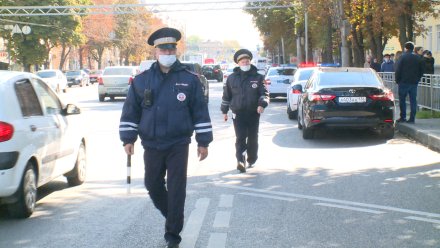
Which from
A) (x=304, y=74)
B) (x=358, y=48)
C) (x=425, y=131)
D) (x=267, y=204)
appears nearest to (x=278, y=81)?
(x=304, y=74)

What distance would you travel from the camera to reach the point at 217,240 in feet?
20.3

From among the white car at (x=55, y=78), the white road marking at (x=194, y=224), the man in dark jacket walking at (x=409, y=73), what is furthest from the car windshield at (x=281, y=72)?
the white road marking at (x=194, y=224)

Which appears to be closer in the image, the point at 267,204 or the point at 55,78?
the point at 267,204

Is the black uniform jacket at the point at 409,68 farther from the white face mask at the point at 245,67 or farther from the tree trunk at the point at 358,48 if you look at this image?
the tree trunk at the point at 358,48

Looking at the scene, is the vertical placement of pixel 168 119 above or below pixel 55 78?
below

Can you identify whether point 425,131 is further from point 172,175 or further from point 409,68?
point 172,175

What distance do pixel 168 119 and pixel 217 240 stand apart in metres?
1.25

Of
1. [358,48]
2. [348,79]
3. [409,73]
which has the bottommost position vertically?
[348,79]

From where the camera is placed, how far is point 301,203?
7.88m

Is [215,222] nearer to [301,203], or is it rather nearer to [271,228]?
[271,228]

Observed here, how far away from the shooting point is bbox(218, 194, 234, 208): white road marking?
307 inches

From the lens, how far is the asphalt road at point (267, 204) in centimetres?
628

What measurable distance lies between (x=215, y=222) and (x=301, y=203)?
138cm

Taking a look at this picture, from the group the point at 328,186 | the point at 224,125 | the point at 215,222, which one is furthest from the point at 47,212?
the point at 224,125
